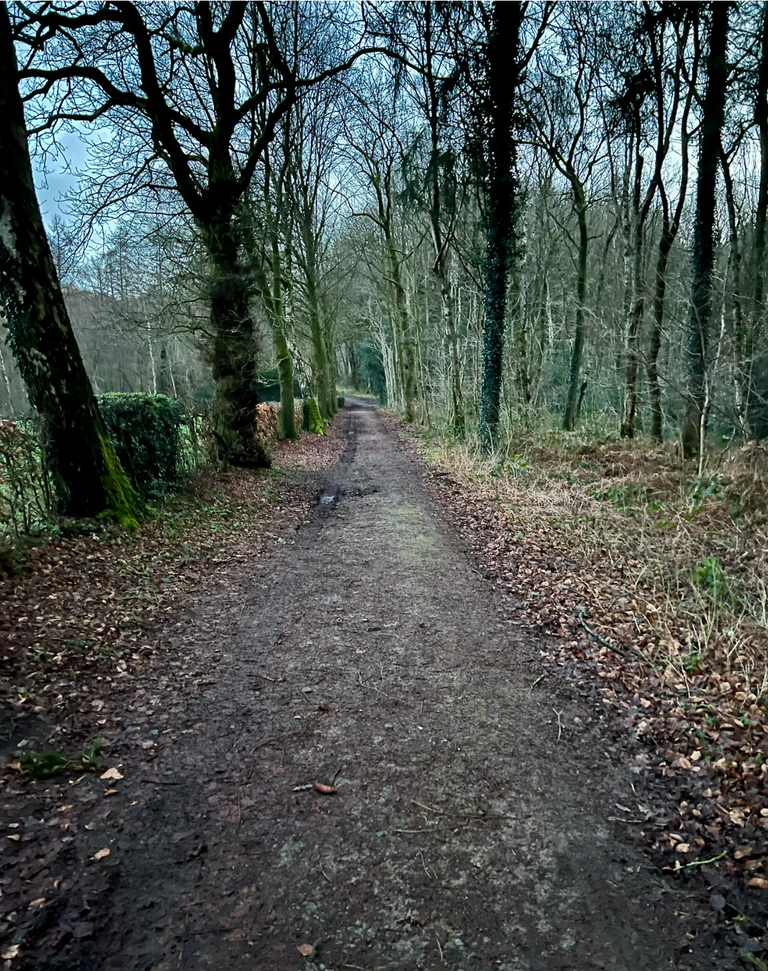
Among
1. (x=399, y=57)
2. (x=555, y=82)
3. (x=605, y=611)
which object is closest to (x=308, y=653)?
(x=605, y=611)

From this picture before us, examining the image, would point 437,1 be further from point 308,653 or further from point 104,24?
point 308,653

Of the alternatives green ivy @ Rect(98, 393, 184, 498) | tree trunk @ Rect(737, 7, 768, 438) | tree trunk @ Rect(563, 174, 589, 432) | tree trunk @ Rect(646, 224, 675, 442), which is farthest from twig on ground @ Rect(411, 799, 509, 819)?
tree trunk @ Rect(563, 174, 589, 432)

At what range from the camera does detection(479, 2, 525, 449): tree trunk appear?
1089cm

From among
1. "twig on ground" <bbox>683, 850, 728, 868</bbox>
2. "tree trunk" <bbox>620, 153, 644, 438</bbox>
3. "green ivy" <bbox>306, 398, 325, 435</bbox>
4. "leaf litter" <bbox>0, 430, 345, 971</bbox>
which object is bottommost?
"twig on ground" <bbox>683, 850, 728, 868</bbox>

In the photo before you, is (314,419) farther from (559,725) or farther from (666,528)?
(559,725)

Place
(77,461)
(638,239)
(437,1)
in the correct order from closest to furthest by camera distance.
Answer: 1. (77,461)
2. (437,1)
3. (638,239)

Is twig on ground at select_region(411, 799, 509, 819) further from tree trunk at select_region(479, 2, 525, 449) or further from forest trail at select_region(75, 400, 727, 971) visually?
tree trunk at select_region(479, 2, 525, 449)

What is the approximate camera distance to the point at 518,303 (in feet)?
53.0

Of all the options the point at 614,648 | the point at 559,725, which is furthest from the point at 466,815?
the point at 614,648

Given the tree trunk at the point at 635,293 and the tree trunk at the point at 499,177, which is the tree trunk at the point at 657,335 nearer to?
the tree trunk at the point at 635,293

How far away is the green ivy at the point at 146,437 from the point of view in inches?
303

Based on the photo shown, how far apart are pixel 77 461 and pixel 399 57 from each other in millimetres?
11720

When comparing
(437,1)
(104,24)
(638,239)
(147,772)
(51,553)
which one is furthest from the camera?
(638,239)

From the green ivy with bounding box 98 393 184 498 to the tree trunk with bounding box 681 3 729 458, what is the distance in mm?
9112
